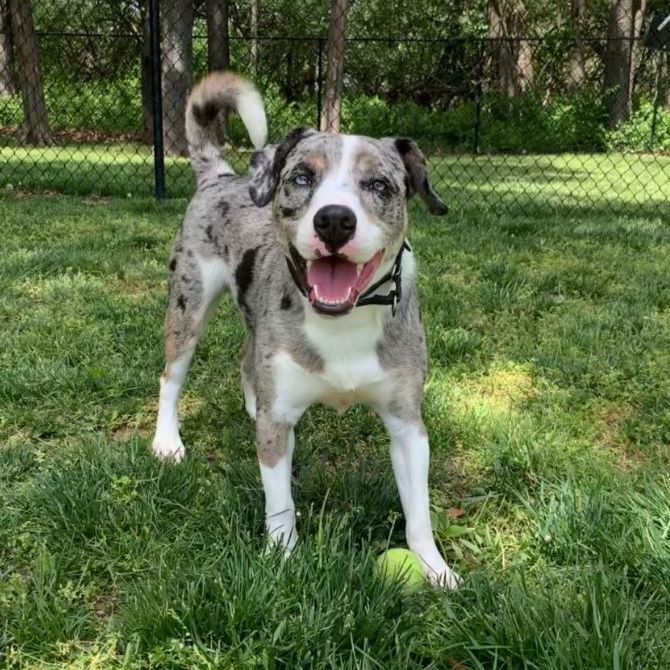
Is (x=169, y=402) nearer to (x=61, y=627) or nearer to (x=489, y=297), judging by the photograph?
(x=61, y=627)

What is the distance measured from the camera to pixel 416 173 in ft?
8.73

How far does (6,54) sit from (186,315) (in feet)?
68.6

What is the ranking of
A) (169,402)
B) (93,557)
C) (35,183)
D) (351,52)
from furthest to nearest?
(351,52), (35,183), (169,402), (93,557)

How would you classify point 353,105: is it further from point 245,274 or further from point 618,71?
point 245,274

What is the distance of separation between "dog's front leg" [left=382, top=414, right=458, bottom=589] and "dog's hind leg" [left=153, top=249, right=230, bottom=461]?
1.12 meters

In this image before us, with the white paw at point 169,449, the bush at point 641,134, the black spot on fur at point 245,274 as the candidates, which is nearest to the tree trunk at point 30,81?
the bush at point 641,134

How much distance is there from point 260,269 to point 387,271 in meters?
0.65

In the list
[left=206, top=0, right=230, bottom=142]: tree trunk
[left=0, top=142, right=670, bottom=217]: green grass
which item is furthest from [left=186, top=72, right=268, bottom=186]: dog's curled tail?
[left=206, top=0, right=230, bottom=142]: tree trunk

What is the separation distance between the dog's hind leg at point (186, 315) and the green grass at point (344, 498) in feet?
0.65

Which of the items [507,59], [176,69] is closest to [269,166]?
[176,69]

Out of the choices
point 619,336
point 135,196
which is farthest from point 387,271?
point 135,196

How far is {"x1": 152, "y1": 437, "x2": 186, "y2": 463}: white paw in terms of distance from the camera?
2946 mm

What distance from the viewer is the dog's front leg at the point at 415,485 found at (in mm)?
2391

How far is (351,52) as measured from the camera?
73.7ft
